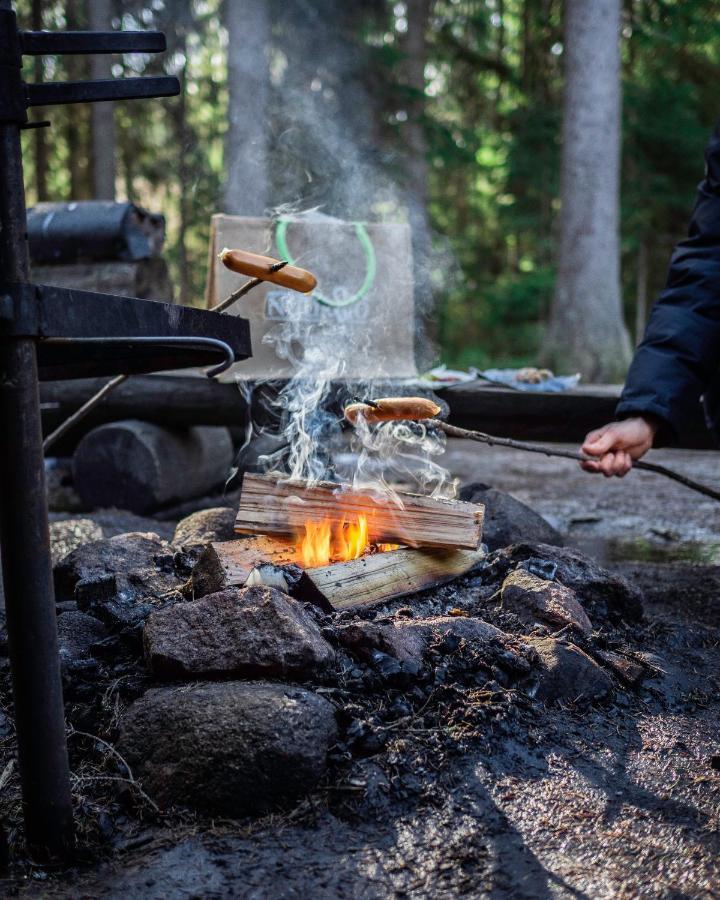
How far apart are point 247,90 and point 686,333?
388 inches

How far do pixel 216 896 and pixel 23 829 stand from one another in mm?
541

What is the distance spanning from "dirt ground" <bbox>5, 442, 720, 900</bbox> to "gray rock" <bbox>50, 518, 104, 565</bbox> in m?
3.01

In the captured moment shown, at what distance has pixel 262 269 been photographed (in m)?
2.80

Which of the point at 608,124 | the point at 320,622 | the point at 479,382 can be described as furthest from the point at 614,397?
the point at 608,124

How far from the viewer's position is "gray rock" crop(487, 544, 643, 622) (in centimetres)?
325

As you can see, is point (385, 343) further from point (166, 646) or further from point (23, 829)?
point (23, 829)

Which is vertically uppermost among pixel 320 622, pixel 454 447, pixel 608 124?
pixel 608 124

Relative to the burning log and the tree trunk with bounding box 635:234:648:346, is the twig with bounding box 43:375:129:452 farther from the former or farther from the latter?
the tree trunk with bounding box 635:234:648:346

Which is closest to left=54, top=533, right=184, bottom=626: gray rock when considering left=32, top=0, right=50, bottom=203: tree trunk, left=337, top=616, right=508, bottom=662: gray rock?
left=337, top=616, right=508, bottom=662: gray rock

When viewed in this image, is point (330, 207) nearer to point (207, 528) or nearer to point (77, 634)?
point (207, 528)

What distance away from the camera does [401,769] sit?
2195mm

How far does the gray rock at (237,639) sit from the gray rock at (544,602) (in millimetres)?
863

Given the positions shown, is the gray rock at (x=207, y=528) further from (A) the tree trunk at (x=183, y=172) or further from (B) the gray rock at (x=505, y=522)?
(A) the tree trunk at (x=183, y=172)

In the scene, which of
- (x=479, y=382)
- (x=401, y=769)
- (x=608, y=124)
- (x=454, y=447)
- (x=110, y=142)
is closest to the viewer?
(x=401, y=769)
